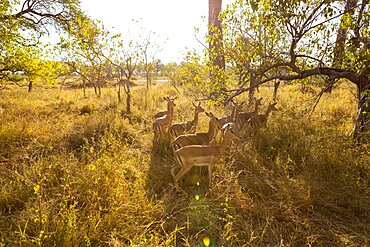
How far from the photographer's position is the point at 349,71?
4.93 meters

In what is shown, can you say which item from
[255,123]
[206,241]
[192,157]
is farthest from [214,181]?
[255,123]

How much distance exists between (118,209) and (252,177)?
2.51m

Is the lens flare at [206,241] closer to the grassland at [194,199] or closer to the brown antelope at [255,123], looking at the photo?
the grassland at [194,199]

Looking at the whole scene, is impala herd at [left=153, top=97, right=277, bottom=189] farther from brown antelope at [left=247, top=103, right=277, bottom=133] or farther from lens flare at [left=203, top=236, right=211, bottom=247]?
lens flare at [left=203, top=236, right=211, bottom=247]

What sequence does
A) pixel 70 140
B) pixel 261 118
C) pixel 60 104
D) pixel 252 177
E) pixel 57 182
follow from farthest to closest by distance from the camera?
pixel 60 104
pixel 261 118
pixel 70 140
pixel 252 177
pixel 57 182

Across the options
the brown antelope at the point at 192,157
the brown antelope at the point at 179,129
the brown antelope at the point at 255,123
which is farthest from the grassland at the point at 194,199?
the brown antelope at the point at 255,123

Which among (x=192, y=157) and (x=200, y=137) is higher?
(x=200, y=137)

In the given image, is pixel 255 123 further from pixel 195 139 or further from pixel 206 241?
pixel 206 241

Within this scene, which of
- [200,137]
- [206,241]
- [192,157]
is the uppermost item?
[200,137]

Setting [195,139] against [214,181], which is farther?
[195,139]

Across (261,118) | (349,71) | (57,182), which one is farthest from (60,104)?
(349,71)

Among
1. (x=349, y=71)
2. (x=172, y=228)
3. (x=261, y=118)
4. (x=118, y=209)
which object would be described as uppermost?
(x=349, y=71)

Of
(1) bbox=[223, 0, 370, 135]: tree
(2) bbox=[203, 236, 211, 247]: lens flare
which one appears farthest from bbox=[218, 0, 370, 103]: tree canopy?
(2) bbox=[203, 236, 211, 247]: lens flare

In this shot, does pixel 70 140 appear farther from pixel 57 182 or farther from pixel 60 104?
pixel 60 104
